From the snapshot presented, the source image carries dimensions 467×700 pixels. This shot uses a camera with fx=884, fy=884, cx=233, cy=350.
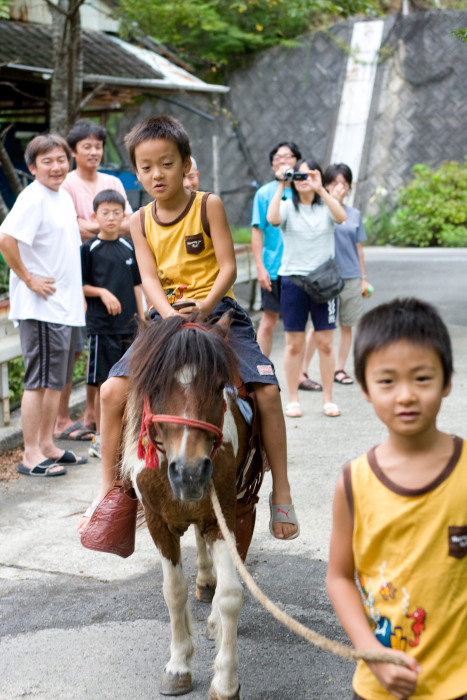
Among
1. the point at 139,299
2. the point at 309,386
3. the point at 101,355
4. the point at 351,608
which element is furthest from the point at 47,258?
the point at 351,608

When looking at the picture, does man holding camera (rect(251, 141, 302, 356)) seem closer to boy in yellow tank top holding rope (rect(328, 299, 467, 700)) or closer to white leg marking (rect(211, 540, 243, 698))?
white leg marking (rect(211, 540, 243, 698))

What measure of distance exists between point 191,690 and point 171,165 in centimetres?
228

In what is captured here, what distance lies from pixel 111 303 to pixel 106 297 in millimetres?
67

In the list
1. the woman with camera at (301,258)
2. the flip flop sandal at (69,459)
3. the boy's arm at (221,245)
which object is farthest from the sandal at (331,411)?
the boy's arm at (221,245)

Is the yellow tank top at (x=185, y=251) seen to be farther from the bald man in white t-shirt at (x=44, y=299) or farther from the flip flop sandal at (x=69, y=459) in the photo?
the flip flop sandal at (x=69, y=459)

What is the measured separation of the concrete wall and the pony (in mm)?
17935

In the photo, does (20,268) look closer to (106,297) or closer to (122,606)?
(106,297)

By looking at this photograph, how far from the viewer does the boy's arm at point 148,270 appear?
4016 mm

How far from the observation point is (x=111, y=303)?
7094 mm

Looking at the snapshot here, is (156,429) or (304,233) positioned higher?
(304,233)

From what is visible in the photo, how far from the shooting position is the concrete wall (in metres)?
21.0

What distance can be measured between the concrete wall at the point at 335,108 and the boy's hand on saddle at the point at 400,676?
19547 millimetres

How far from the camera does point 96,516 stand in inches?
162

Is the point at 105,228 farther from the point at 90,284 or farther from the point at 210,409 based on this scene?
the point at 210,409
